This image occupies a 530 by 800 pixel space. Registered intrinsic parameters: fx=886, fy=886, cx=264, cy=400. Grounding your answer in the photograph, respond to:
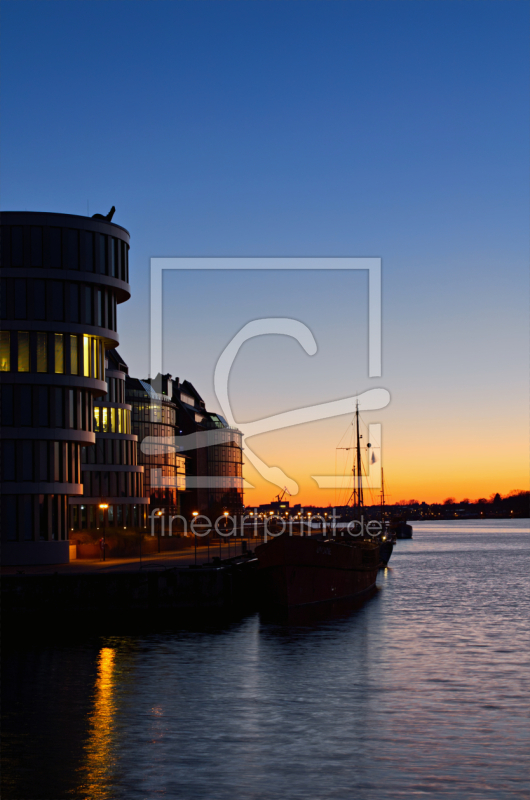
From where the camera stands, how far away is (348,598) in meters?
58.3

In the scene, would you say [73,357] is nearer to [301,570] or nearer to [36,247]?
[36,247]

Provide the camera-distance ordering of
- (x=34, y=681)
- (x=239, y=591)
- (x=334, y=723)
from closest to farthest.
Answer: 1. (x=334, y=723)
2. (x=34, y=681)
3. (x=239, y=591)

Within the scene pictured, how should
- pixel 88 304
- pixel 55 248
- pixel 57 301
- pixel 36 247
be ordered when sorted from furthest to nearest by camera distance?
pixel 88 304
pixel 57 301
pixel 55 248
pixel 36 247

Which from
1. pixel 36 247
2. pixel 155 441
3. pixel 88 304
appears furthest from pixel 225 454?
pixel 36 247

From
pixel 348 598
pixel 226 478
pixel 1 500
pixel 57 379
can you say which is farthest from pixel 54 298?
pixel 226 478

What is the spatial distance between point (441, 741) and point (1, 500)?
3842 centimetres

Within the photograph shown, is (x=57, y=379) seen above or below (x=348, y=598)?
above

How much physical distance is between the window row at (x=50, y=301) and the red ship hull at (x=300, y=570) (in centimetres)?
2054

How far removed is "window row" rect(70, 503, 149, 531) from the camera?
8644 centimetres

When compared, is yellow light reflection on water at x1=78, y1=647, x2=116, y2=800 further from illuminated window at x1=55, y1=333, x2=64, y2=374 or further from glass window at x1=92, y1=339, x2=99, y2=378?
glass window at x1=92, y1=339, x2=99, y2=378

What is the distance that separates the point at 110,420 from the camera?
297 feet

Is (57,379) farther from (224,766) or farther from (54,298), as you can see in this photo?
(224,766)

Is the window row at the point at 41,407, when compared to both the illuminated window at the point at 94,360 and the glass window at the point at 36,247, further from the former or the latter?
the glass window at the point at 36,247

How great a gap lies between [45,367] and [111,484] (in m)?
35.3
